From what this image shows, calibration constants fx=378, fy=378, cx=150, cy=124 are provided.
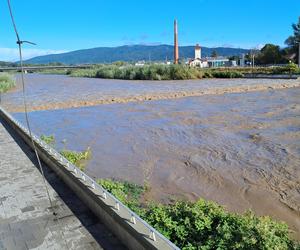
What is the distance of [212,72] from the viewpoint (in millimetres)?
43750

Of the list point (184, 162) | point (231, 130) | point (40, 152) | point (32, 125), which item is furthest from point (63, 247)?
point (32, 125)

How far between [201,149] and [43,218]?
5.46 metres

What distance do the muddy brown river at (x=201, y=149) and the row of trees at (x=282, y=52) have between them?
45067mm

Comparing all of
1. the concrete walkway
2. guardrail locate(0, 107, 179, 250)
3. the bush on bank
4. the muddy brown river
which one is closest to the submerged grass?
the bush on bank

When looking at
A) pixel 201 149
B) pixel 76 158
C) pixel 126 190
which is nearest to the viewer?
pixel 126 190

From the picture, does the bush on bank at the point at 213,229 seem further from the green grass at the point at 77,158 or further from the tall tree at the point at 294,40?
the tall tree at the point at 294,40

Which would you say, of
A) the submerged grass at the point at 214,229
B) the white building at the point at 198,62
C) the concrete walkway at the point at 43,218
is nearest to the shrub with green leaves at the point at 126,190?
the submerged grass at the point at 214,229

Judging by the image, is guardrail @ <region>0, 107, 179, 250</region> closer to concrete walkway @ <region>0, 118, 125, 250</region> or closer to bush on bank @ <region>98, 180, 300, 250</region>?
concrete walkway @ <region>0, 118, 125, 250</region>

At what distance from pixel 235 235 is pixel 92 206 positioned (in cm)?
165

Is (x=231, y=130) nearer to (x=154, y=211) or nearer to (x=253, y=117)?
(x=253, y=117)

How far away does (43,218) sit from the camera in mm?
4172

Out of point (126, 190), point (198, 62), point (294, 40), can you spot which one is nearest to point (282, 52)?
point (294, 40)

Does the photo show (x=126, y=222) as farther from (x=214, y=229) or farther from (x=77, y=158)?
(x=77, y=158)

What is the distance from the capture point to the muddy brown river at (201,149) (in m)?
6.09
